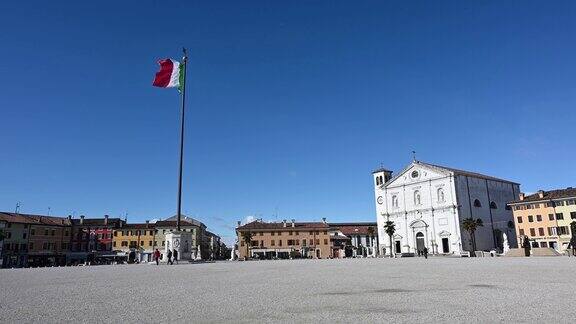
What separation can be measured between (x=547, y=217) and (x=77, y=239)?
91160 mm

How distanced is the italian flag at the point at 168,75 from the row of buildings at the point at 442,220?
1937 inches

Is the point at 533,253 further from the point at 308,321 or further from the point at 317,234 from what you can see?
the point at 317,234

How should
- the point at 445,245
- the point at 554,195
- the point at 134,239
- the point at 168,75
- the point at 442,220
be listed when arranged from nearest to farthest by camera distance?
the point at 168,75
the point at 554,195
the point at 445,245
the point at 442,220
the point at 134,239

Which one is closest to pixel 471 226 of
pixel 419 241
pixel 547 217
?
pixel 547 217

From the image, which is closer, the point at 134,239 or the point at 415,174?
the point at 415,174

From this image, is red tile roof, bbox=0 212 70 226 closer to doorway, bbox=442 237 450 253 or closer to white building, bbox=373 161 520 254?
white building, bbox=373 161 520 254

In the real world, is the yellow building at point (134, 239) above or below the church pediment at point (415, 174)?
below

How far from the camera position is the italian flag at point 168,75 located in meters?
33.4

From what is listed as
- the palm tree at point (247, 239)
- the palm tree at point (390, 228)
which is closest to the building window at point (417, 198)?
the palm tree at point (390, 228)

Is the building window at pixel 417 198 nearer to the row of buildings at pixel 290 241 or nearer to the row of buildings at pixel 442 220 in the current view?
the row of buildings at pixel 442 220

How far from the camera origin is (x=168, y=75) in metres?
33.8

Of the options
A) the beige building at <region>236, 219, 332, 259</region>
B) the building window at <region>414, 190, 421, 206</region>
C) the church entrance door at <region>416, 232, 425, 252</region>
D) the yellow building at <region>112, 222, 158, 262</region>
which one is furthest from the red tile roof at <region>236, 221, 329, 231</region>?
the building window at <region>414, 190, 421, 206</region>

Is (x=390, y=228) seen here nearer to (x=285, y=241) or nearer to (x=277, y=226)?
(x=285, y=241)

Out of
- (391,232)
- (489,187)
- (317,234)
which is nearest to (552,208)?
(489,187)
